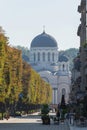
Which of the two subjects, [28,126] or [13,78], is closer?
[28,126]

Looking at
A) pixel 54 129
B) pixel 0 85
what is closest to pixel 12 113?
pixel 0 85

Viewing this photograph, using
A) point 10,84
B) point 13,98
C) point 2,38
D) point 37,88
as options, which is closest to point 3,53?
point 2,38

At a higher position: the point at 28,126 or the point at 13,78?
the point at 13,78

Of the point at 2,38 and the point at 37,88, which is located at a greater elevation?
the point at 2,38

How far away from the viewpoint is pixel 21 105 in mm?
142875

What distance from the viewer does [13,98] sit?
374 ft

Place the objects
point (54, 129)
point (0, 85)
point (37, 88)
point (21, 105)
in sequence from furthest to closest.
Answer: point (37, 88)
point (21, 105)
point (0, 85)
point (54, 129)

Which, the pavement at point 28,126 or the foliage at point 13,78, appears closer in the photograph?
the pavement at point 28,126

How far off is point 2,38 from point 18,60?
36335 millimetres

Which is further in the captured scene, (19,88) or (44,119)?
(19,88)

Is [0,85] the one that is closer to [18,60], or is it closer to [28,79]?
[18,60]

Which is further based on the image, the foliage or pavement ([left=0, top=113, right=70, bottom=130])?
the foliage

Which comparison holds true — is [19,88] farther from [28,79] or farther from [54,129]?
[54,129]

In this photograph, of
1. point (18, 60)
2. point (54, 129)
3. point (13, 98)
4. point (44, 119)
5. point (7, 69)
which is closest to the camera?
point (54, 129)
